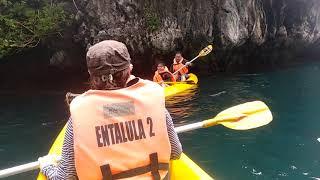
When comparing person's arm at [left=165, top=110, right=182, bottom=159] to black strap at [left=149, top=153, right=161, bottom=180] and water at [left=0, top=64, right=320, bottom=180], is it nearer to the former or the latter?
black strap at [left=149, top=153, right=161, bottom=180]

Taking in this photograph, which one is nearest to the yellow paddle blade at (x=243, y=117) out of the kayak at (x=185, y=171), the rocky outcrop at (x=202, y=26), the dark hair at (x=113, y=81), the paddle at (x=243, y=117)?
the paddle at (x=243, y=117)

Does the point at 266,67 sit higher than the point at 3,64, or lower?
lower

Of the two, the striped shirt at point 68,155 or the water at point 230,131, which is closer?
the striped shirt at point 68,155

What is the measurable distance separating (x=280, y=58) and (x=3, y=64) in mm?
13657

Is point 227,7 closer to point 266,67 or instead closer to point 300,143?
point 266,67

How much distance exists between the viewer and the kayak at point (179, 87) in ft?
38.3

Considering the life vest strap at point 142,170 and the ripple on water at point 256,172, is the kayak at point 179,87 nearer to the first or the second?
the ripple on water at point 256,172

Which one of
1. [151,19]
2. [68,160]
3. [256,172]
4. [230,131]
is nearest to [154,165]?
[68,160]

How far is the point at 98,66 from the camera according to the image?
2.42m

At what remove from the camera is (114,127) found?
7.94ft

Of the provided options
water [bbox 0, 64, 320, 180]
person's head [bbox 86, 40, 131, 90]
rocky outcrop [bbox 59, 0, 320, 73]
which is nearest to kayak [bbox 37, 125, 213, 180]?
person's head [bbox 86, 40, 131, 90]

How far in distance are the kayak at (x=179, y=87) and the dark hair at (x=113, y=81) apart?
29.2 feet

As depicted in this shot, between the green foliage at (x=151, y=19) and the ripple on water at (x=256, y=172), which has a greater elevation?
the green foliage at (x=151, y=19)


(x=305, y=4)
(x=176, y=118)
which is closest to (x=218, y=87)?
(x=176, y=118)
